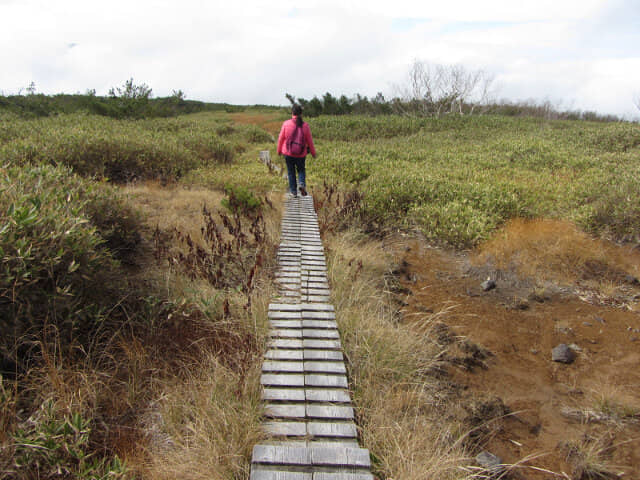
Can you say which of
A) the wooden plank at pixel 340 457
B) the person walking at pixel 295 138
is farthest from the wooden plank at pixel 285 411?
the person walking at pixel 295 138

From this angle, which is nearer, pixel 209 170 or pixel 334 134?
pixel 209 170

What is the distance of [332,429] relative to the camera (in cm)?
243

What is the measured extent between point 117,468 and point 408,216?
6.45 m

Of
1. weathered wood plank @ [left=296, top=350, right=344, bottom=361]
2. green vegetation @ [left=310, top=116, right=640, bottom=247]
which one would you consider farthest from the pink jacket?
weathered wood plank @ [left=296, top=350, right=344, bottom=361]

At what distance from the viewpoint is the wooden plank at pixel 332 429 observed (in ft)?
7.85

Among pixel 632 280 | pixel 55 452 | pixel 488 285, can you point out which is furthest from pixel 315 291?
pixel 632 280

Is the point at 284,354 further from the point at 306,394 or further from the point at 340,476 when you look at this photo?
the point at 340,476

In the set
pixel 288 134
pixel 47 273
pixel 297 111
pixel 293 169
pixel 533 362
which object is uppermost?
pixel 297 111

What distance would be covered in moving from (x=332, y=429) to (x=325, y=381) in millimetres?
441

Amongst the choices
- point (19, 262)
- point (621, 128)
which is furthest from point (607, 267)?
point (621, 128)

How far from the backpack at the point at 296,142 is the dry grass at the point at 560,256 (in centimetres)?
388

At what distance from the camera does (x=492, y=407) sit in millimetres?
3217

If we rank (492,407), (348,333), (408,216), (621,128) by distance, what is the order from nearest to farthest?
(492,407) < (348,333) < (408,216) < (621,128)

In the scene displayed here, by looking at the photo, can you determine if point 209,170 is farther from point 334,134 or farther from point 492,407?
point 334,134
